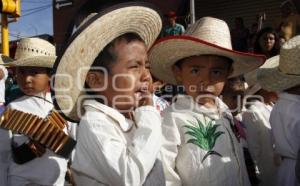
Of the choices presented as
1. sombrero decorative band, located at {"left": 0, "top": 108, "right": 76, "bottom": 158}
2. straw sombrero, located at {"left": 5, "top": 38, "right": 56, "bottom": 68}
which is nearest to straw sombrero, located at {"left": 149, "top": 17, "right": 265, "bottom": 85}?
sombrero decorative band, located at {"left": 0, "top": 108, "right": 76, "bottom": 158}

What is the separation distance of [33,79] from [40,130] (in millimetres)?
1219

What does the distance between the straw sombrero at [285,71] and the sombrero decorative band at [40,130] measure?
164 cm

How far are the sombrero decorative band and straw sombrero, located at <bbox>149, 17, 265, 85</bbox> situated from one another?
0.85m

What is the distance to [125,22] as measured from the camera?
2.41 metres

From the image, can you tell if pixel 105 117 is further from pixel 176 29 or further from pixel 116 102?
pixel 176 29

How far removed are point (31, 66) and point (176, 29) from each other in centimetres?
657

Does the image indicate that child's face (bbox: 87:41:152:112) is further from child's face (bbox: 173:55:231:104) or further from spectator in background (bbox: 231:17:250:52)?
spectator in background (bbox: 231:17:250:52)

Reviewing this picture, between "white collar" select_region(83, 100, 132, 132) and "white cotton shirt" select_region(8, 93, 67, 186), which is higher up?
"white collar" select_region(83, 100, 132, 132)

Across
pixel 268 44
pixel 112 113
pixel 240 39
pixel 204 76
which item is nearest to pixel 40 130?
pixel 112 113

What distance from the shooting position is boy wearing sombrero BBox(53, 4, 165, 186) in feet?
6.93

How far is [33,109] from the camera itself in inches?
155

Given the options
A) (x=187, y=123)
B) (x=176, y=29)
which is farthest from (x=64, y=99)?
(x=176, y=29)

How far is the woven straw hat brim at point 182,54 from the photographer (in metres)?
2.78

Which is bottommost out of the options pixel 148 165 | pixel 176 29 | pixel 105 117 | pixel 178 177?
pixel 178 177
